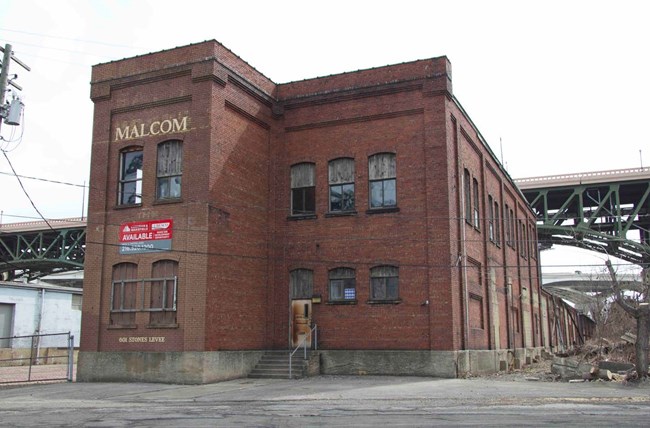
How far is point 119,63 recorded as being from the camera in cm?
2430

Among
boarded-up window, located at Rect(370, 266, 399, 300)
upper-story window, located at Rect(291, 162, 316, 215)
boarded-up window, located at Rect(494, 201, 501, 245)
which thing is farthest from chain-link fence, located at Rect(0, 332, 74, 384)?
boarded-up window, located at Rect(494, 201, 501, 245)

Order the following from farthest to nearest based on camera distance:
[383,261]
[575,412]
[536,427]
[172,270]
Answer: [383,261]
[172,270]
[575,412]
[536,427]

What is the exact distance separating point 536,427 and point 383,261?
13.2m

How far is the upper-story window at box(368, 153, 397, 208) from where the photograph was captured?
80.4 feet

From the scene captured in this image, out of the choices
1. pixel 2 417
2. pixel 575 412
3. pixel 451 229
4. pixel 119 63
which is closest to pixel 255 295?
pixel 451 229

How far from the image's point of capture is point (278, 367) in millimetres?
23172

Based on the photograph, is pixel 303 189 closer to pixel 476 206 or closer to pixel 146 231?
pixel 146 231

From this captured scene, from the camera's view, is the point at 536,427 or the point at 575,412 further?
the point at 575,412

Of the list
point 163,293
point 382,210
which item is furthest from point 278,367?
point 382,210

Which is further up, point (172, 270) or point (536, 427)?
point (172, 270)

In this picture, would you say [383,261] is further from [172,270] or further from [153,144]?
[153,144]

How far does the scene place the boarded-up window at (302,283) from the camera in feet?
81.6

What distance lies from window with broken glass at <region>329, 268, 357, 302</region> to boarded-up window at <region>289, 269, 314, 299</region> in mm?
802

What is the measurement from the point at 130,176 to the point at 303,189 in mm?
6466
